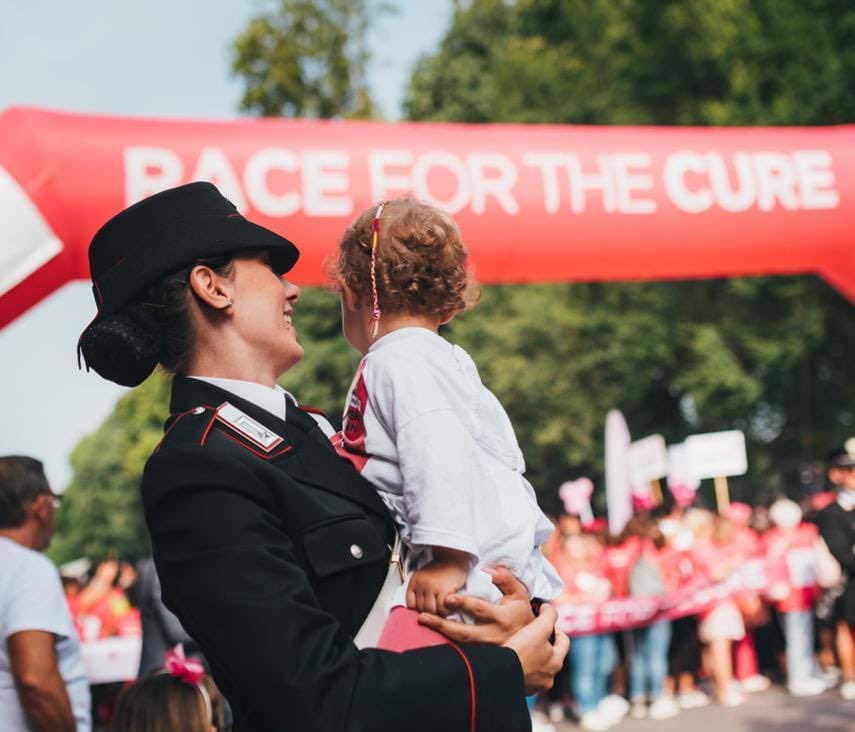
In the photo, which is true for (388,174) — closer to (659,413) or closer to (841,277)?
(841,277)

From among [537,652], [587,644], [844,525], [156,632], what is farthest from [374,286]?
[587,644]

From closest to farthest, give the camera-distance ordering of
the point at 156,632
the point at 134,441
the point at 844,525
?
1. the point at 156,632
2. the point at 844,525
3. the point at 134,441

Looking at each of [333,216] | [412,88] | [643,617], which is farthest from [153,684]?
[412,88]

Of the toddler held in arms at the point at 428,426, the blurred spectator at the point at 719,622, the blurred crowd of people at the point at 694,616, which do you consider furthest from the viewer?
the blurred spectator at the point at 719,622

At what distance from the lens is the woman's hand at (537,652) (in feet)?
5.95

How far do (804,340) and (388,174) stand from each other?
52.4 ft

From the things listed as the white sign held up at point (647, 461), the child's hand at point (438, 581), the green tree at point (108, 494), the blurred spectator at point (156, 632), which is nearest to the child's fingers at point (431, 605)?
the child's hand at point (438, 581)

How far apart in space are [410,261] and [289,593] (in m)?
0.84

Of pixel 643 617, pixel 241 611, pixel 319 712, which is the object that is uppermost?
pixel 241 611

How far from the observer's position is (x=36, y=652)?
11.4 ft

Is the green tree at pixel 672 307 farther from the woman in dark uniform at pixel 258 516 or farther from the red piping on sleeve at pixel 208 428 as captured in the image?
the red piping on sleeve at pixel 208 428

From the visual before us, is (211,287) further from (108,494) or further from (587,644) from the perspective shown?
(108,494)

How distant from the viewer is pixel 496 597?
1.96m

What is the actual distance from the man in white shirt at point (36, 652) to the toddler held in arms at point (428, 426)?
1777 millimetres
